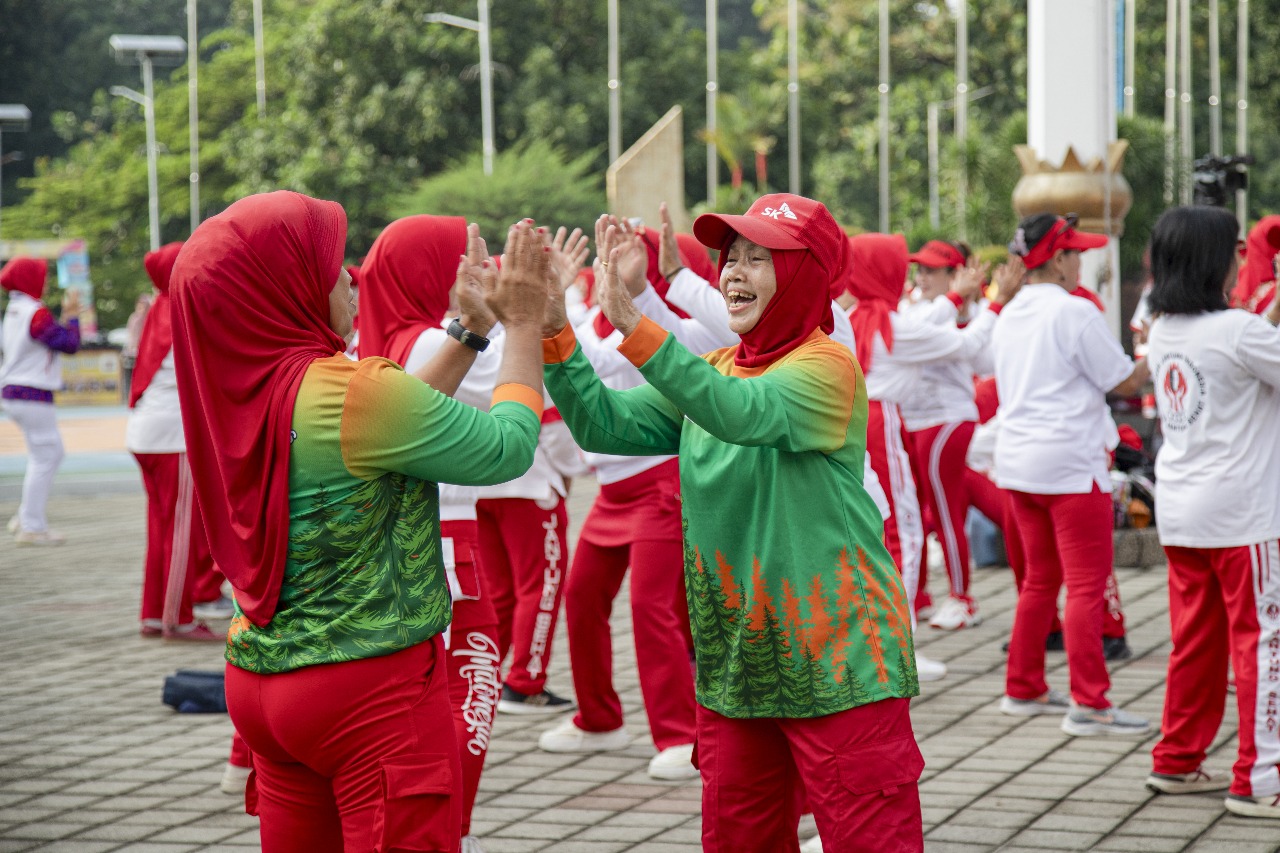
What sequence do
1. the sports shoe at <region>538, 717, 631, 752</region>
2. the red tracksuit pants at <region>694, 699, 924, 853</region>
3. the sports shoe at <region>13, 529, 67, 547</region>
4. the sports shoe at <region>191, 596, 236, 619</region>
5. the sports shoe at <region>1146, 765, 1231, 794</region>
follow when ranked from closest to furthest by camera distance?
the red tracksuit pants at <region>694, 699, 924, 853</region>
the sports shoe at <region>1146, 765, 1231, 794</region>
the sports shoe at <region>538, 717, 631, 752</region>
the sports shoe at <region>191, 596, 236, 619</region>
the sports shoe at <region>13, 529, 67, 547</region>

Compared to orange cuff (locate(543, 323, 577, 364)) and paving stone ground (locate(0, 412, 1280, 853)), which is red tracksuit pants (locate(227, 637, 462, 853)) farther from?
paving stone ground (locate(0, 412, 1280, 853))

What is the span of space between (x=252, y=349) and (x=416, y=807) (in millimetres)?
938

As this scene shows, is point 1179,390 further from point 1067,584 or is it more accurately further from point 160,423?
point 160,423

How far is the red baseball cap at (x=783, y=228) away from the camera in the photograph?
3.34 meters

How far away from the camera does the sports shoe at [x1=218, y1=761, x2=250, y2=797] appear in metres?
5.72

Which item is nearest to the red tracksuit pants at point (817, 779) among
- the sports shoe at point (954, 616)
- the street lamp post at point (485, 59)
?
the sports shoe at point (954, 616)

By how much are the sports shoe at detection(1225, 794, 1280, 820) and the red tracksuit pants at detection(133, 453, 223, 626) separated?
228 inches

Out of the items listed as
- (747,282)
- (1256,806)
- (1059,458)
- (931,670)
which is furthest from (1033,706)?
(747,282)

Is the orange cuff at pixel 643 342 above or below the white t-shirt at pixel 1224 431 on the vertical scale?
above

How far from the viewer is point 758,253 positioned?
3.43 m

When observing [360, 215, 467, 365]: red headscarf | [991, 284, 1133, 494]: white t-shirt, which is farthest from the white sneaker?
[360, 215, 467, 365]: red headscarf

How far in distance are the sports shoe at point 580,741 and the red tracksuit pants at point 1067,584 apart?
175 centimetres

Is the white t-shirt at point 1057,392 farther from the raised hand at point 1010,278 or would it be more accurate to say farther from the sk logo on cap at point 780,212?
the sk logo on cap at point 780,212

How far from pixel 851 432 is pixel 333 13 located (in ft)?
127
